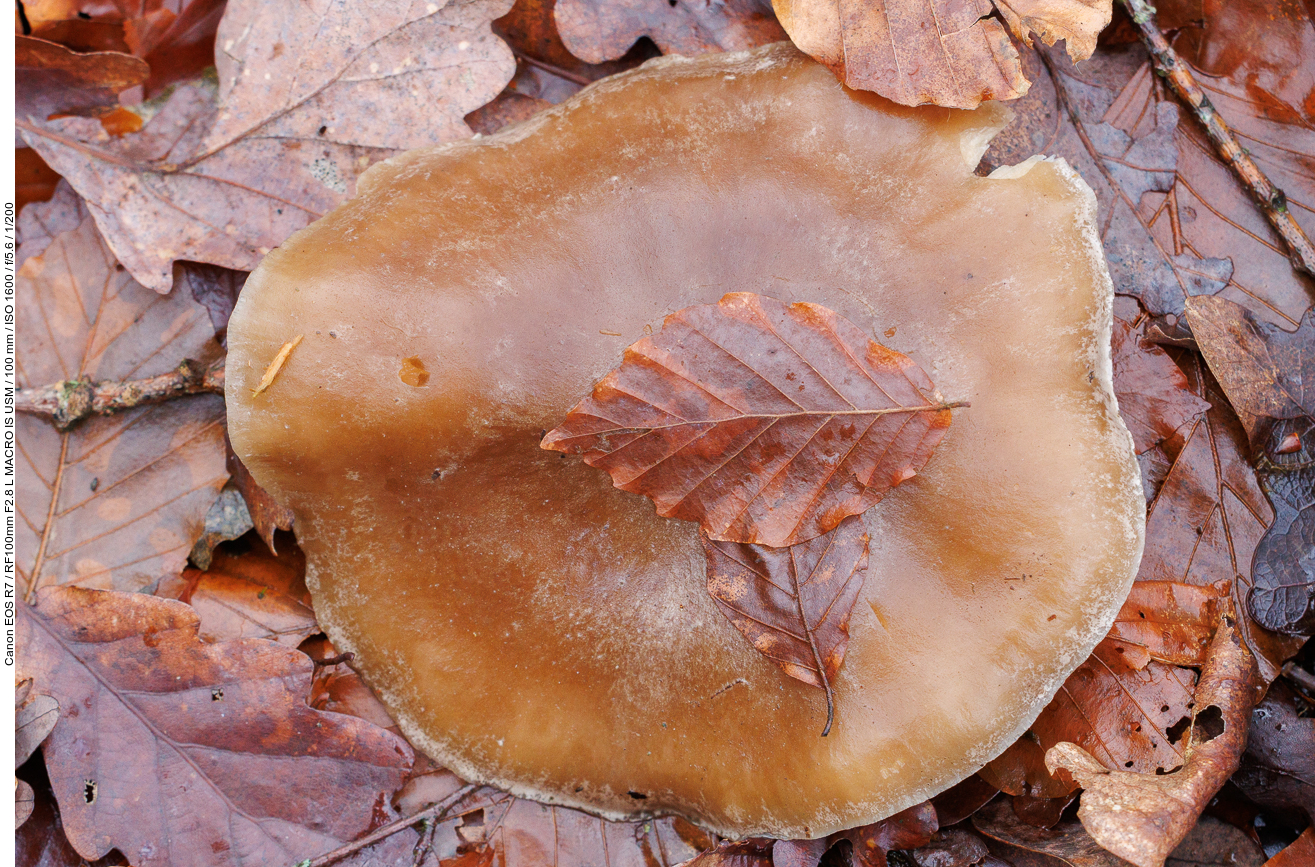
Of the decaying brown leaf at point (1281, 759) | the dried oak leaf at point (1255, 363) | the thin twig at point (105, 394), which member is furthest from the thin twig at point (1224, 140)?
the thin twig at point (105, 394)

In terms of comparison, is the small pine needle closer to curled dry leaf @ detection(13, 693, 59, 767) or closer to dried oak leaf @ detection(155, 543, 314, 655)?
dried oak leaf @ detection(155, 543, 314, 655)

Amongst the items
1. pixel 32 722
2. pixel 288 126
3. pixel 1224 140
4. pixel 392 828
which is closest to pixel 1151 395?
pixel 1224 140

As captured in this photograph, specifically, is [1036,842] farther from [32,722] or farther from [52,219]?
[52,219]

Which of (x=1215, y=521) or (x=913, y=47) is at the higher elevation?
(x=913, y=47)

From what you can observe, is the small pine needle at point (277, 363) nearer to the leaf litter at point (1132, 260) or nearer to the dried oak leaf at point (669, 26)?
the leaf litter at point (1132, 260)

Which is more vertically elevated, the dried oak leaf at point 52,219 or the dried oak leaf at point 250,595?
the dried oak leaf at point 52,219

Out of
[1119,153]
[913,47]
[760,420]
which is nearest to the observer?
[760,420]

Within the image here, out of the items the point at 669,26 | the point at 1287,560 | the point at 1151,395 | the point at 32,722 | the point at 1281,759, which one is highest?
the point at 669,26
